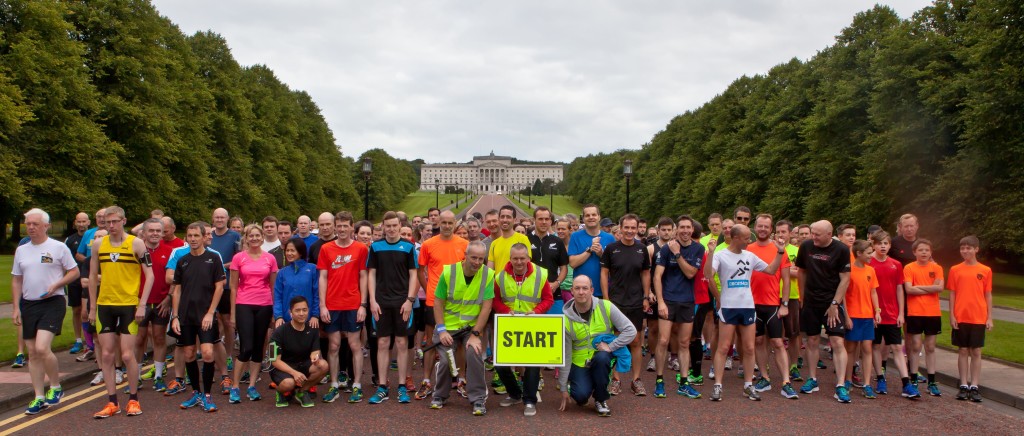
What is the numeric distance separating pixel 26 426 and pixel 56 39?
88.2 ft

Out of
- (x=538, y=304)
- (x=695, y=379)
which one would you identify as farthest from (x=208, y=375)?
(x=695, y=379)

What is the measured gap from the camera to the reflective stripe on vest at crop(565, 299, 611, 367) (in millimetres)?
7855

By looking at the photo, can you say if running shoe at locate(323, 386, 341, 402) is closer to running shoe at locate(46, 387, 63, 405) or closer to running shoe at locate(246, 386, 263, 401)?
running shoe at locate(246, 386, 263, 401)

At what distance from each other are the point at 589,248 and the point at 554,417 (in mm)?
2663

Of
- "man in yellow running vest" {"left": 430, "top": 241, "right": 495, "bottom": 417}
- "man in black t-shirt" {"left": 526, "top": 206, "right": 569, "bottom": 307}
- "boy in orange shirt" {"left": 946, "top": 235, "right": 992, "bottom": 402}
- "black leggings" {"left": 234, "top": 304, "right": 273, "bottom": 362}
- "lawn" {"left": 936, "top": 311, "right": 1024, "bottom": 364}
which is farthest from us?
"lawn" {"left": 936, "top": 311, "right": 1024, "bottom": 364}

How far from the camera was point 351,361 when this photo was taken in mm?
9062

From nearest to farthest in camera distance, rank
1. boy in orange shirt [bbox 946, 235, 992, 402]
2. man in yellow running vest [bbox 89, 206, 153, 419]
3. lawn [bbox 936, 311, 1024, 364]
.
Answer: man in yellow running vest [bbox 89, 206, 153, 419] → boy in orange shirt [bbox 946, 235, 992, 402] → lawn [bbox 936, 311, 1024, 364]

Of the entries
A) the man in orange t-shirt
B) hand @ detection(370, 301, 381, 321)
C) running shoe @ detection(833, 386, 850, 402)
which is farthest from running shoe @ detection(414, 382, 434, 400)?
running shoe @ detection(833, 386, 850, 402)

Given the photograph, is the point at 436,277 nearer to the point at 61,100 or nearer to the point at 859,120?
the point at 61,100

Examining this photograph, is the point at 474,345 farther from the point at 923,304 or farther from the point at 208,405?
the point at 923,304

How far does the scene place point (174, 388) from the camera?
8594mm

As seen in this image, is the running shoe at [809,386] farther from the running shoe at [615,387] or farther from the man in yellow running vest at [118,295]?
the man in yellow running vest at [118,295]

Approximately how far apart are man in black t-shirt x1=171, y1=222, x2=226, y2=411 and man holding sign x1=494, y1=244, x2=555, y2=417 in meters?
3.37

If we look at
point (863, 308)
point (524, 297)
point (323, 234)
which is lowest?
point (863, 308)
